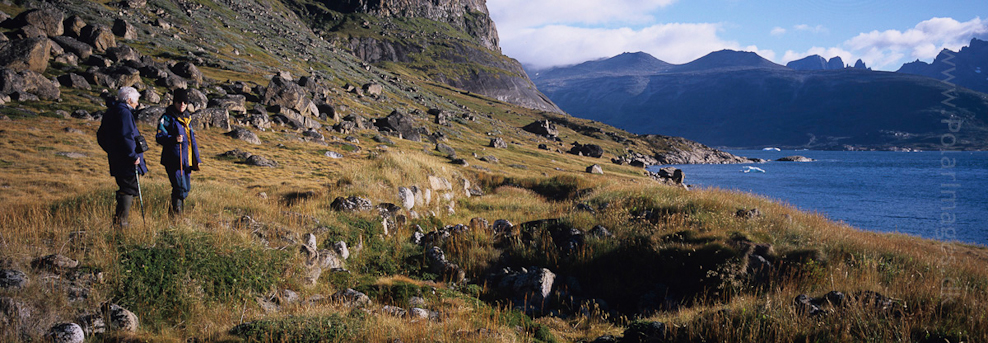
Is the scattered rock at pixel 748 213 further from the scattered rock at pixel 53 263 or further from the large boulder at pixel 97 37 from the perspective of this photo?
the large boulder at pixel 97 37

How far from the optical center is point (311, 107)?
51750 mm

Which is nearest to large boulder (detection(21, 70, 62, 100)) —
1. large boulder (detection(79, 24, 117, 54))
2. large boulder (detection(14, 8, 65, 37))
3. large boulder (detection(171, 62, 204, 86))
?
large boulder (detection(171, 62, 204, 86))

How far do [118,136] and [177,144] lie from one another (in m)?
1.07

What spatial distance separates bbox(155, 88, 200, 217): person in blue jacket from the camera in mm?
8977

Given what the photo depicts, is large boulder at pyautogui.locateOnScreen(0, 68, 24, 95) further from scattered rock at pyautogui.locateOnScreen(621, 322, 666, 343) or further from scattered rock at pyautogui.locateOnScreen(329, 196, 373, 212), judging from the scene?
scattered rock at pyautogui.locateOnScreen(621, 322, 666, 343)

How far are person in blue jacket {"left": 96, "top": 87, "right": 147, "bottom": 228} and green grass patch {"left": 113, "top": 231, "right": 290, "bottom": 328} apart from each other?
1.55 m

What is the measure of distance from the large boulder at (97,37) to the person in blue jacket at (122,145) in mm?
54979

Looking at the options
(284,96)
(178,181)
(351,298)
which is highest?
(284,96)

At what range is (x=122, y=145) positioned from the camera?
8102 millimetres

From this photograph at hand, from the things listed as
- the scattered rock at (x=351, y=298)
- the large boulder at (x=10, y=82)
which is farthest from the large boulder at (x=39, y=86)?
the scattered rock at (x=351, y=298)

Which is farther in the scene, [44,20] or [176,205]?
[44,20]

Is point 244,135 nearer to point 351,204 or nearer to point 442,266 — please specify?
point 351,204

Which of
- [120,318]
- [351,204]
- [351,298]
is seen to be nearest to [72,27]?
[351,204]

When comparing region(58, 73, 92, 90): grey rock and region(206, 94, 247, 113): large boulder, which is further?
region(206, 94, 247, 113): large boulder
